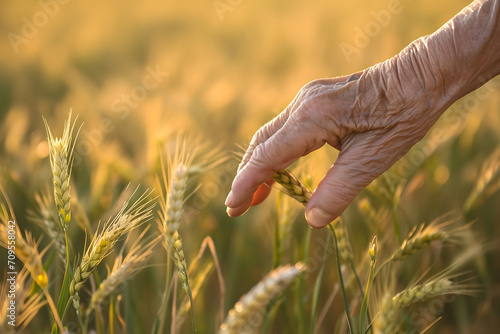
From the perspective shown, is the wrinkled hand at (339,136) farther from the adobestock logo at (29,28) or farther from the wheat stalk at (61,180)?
the adobestock logo at (29,28)

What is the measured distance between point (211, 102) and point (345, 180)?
1431mm

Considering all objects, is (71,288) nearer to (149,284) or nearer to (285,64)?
(149,284)

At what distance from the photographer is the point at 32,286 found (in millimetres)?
1024

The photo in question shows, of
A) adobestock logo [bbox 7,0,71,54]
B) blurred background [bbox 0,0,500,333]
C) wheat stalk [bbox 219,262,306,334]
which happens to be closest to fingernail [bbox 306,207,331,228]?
blurred background [bbox 0,0,500,333]

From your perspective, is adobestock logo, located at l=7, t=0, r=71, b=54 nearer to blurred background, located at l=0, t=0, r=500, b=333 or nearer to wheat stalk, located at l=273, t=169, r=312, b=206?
Result: blurred background, located at l=0, t=0, r=500, b=333

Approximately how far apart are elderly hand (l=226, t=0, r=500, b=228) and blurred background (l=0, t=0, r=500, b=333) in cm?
20

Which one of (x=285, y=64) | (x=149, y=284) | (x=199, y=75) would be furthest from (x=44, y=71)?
(x=149, y=284)

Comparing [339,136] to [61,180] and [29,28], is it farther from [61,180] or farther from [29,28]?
[29,28]

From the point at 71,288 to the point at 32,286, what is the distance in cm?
27

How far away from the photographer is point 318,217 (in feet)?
3.26

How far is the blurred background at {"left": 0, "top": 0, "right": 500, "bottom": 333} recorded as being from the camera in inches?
64.0

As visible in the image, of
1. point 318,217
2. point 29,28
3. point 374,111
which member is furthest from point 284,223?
point 29,28

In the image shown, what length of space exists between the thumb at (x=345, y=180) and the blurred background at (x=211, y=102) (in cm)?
21

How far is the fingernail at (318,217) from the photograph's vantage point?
0.99 meters
